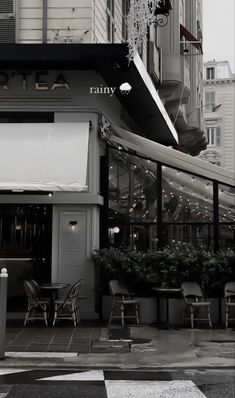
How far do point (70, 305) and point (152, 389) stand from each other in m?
5.05

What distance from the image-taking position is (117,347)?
9359mm

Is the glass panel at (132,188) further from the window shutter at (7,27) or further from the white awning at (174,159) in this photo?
the window shutter at (7,27)

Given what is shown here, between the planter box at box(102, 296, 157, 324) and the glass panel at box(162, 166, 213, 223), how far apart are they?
6.70 ft

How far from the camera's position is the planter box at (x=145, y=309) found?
12.2 metres

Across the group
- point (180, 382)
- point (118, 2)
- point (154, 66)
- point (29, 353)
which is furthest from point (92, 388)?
point (154, 66)

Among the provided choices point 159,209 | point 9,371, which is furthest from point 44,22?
point 9,371

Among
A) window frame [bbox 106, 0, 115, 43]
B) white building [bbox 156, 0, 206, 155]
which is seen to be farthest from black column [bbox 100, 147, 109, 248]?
white building [bbox 156, 0, 206, 155]

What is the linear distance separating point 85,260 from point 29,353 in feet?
13.2

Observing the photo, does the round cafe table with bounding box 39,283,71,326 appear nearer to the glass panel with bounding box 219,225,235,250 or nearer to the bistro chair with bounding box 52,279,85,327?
the bistro chair with bounding box 52,279,85,327

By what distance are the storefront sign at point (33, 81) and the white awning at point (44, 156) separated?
2.75ft

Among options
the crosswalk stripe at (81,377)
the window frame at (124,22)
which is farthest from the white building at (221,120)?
the crosswalk stripe at (81,377)

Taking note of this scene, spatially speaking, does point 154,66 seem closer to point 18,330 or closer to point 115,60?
point 115,60

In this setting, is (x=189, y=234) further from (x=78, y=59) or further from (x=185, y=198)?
(x=78, y=59)

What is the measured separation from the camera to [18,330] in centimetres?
1101
